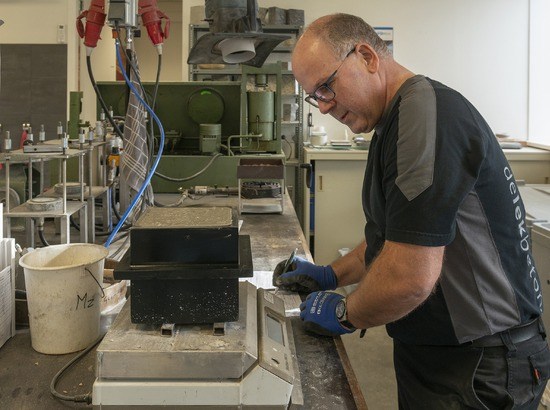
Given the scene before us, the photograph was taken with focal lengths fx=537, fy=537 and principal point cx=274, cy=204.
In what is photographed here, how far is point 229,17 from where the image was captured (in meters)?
1.52

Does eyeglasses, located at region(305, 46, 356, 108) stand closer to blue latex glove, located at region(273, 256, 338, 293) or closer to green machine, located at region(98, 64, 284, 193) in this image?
blue latex glove, located at region(273, 256, 338, 293)

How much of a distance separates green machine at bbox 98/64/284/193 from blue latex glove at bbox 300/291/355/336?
167 centimetres

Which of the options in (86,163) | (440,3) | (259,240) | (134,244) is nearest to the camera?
(134,244)

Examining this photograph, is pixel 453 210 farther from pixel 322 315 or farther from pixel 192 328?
pixel 192 328

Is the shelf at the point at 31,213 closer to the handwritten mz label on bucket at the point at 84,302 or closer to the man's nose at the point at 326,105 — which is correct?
the handwritten mz label on bucket at the point at 84,302

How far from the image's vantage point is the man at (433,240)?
2.86ft

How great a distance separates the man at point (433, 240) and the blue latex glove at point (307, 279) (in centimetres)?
22

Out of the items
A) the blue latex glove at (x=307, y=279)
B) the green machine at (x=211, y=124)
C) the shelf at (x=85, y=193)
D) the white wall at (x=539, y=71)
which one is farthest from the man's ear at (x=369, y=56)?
the white wall at (x=539, y=71)

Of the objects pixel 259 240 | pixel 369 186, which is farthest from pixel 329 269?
pixel 259 240

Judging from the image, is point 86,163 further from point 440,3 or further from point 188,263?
point 440,3

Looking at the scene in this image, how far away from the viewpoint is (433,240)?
0.86 meters

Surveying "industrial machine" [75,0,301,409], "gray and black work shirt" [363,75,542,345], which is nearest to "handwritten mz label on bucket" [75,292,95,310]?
"industrial machine" [75,0,301,409]

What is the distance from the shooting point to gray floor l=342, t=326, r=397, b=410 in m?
2.38

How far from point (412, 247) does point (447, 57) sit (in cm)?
395
